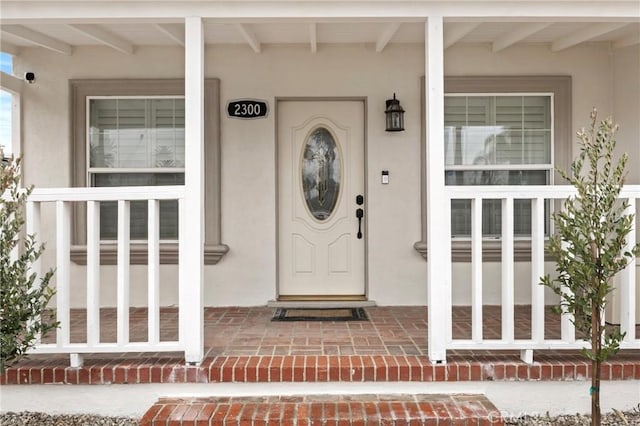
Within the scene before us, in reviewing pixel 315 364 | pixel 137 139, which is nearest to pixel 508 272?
pixel 315 364

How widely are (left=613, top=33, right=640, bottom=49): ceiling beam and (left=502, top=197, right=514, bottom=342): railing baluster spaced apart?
2578 mm

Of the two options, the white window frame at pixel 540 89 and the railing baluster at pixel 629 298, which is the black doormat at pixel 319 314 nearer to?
the white window frame at pixel 540 89

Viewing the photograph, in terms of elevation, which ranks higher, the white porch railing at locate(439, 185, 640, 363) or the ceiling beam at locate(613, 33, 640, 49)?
the ceiling beam at locate(613, 33, 640, 49)

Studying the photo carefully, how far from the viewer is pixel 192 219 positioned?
9.65 ft

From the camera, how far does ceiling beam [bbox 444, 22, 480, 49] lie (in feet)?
12.6

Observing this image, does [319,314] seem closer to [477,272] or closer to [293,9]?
[477,272]

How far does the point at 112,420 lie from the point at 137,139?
2.69 metres

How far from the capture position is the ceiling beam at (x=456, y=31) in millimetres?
3847

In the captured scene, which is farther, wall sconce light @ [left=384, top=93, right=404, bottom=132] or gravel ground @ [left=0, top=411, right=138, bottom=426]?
wall sconce light @ [left=384, top=93, right=404, bottom=132]

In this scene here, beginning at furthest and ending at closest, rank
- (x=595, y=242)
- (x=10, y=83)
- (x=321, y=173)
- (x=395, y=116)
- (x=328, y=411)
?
1. (x=321, y=173)
2. (x=395, y=116)
3. (x=10, y=83)
4. (x=328, y=411)
5. (x=595, y=242)

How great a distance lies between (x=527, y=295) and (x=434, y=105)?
2.60 meters

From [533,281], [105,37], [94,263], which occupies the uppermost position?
[105,37]

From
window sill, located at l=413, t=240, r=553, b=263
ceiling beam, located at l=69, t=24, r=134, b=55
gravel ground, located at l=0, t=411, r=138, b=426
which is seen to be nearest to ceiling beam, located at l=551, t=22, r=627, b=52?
window sill, located at l=413, t=240, r=553, b=263

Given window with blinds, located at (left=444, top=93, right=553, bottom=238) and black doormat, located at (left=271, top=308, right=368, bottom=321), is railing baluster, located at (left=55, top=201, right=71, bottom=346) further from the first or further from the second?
window with blinds, located at (left=444, top=93, right=553, bottom=238)
